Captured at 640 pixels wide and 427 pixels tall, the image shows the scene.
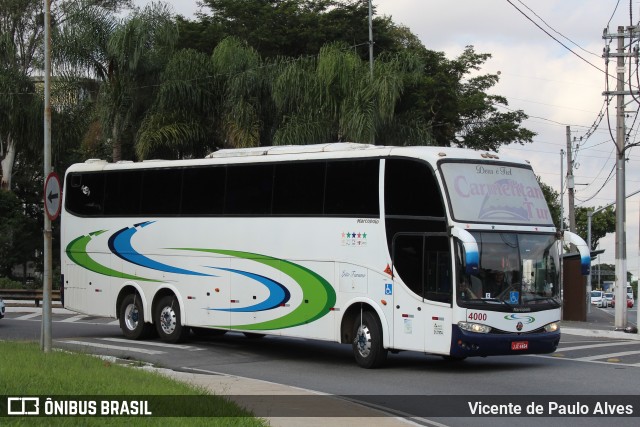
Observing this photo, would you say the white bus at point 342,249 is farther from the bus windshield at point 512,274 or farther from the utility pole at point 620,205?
the utility pole at point 620,205

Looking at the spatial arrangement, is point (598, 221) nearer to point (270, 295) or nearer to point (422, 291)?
point (270, 295)

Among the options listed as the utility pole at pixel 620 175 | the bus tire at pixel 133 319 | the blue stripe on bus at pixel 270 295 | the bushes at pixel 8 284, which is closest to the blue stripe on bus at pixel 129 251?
the bus tire at pixel 133 319

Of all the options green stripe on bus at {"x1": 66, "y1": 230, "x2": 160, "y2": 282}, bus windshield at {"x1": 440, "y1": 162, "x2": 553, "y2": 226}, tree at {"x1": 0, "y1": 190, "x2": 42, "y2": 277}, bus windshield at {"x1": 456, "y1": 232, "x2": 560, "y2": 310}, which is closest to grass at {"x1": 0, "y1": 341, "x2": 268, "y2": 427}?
bus windshield at {"x1": 456, "y1": 232, "x2": 560, "y2": 310}

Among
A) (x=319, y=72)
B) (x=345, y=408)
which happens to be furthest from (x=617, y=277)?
(x=345, y=408)

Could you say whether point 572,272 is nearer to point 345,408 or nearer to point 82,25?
point 82,25

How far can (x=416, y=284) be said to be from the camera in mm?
18000

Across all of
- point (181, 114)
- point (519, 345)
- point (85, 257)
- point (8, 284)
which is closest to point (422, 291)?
point (519, 345)

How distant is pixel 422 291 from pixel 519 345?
194 centimetres

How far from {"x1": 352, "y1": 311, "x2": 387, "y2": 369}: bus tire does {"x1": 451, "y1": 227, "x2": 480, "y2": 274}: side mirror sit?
2.33 meters

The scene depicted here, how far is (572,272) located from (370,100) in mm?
9522

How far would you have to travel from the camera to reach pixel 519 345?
17.8m

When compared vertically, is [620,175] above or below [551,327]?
above

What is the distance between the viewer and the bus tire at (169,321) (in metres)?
22.9

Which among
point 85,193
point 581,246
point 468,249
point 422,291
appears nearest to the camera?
point 468,249
